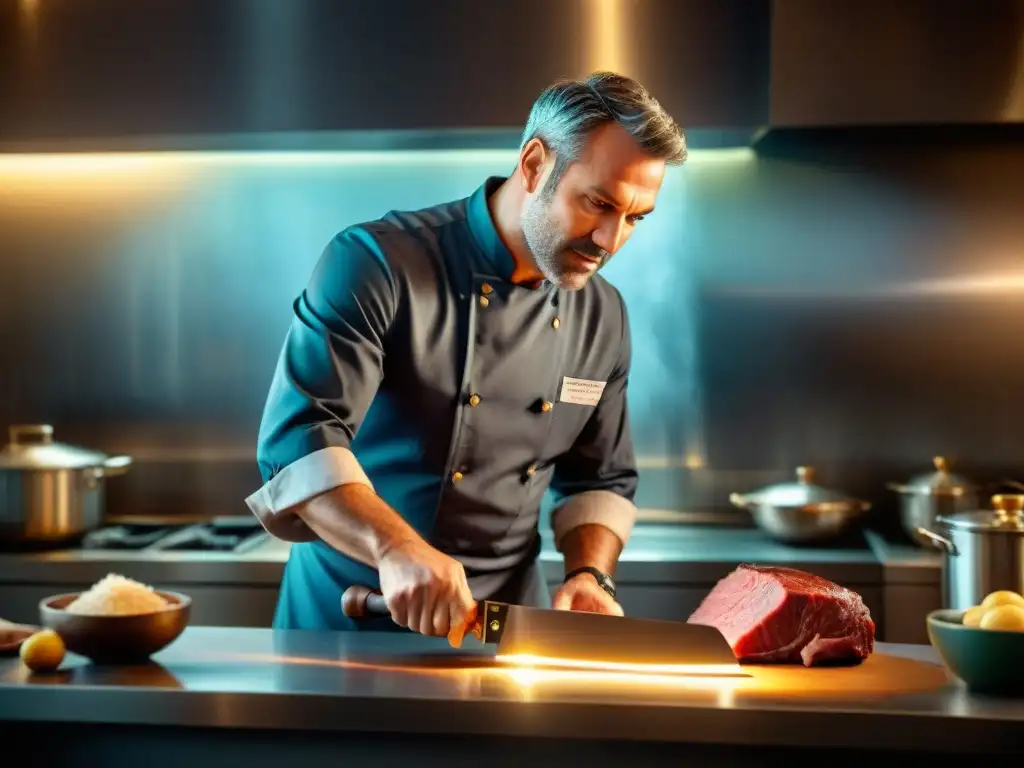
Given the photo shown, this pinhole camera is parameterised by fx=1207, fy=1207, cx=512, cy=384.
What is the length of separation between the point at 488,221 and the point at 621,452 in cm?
50

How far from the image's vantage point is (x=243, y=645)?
170cm

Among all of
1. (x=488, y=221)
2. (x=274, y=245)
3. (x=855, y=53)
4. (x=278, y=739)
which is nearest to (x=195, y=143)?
(x=274, y=245)

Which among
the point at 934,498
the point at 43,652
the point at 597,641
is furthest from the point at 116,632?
the point at 934,498

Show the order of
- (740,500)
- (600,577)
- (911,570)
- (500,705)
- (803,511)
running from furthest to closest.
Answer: (740,500) → (803,511) → (911,570) → (600,577) → (500,705)

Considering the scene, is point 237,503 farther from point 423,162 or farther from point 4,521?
point 423,162

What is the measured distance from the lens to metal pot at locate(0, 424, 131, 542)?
2.93 m

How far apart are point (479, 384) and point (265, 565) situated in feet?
3.37

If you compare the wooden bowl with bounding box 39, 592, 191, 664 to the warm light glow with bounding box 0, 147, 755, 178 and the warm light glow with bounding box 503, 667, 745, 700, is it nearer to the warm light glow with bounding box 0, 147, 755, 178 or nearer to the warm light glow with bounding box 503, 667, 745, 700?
the warm light glow with bounding box 503, 667, 745, 700

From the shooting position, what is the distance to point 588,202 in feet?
5.98

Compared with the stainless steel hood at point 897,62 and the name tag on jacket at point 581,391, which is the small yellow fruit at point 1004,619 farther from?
the stainless steel hood at point 897,62

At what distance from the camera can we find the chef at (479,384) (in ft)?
5.83

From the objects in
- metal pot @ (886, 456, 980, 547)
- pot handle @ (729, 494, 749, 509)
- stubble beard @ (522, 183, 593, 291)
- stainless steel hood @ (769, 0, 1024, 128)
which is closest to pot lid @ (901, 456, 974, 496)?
metal pot @ (886, 456, 980, 547)

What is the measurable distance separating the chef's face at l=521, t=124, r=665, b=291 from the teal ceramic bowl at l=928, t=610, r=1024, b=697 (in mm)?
735

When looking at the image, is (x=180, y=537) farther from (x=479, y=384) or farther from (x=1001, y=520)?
(x=1001, y=520)
